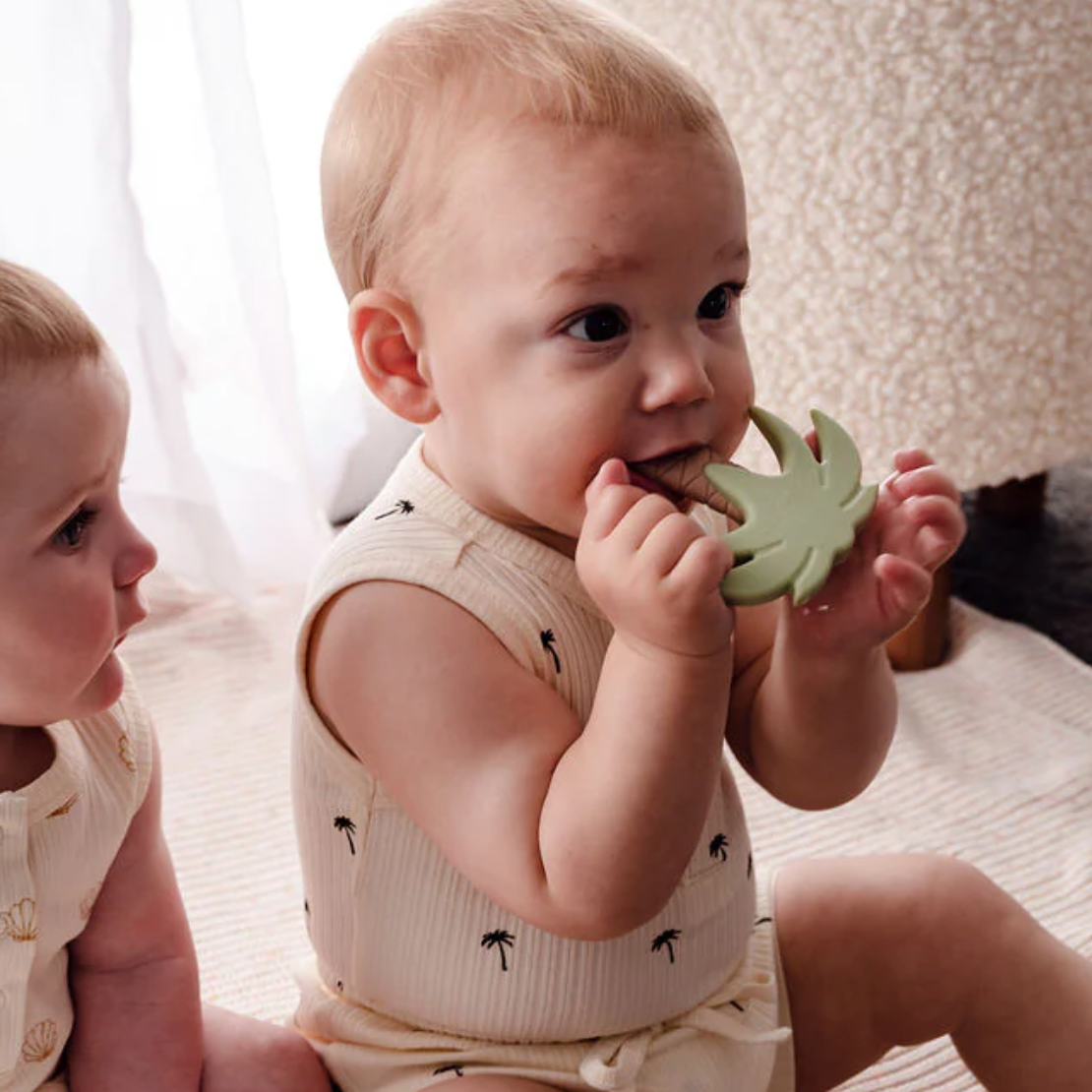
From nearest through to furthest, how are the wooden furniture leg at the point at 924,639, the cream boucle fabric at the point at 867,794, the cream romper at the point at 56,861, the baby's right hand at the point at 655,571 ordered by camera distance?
1. the baby's right hand at the point at 655,571
2. the cream romper at the point at 56,861
3. the cream boucle fabric at the point at 867,794
4. the wooden furniture leg at the point at 924,639

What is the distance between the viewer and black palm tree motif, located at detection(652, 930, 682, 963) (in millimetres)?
814

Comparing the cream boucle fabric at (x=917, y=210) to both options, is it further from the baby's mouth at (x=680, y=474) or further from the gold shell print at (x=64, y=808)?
the gold shell print at (x=64, y=808)

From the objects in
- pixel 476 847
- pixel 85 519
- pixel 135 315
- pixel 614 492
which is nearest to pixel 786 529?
pixel 614 492

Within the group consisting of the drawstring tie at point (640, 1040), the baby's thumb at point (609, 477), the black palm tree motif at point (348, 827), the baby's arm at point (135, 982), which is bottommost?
the baby's arm at point (135, 982)

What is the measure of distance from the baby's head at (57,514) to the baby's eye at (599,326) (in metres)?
0.21

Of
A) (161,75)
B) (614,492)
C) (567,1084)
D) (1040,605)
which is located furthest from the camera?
(1040,605)

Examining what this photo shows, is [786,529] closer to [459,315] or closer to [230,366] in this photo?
[459,315]

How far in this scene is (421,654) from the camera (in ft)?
2.46

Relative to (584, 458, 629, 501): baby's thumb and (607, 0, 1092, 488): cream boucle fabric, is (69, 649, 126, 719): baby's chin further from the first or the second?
(607, 0, 1092, 488): cream boucle fabric

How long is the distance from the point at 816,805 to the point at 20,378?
1.45 ft

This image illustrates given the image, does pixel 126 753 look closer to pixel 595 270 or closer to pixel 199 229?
pixel 595 270

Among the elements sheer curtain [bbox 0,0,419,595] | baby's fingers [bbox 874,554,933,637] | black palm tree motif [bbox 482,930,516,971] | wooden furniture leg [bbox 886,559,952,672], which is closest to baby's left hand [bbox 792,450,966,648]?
baby's fingers [bbox 874,554,933,637]

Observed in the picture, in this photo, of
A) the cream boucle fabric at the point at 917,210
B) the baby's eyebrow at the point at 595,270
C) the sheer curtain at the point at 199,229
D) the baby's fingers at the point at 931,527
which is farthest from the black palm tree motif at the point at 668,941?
the sheer curtain at the point at 199,229

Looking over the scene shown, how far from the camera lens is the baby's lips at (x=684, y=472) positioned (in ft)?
2.39
